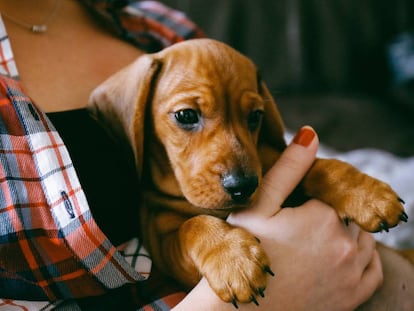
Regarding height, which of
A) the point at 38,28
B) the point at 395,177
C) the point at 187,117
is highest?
the point at 38,28

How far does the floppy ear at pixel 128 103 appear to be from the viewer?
1.12 meters

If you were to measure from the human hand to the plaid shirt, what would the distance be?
187mm

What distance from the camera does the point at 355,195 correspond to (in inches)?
41.1

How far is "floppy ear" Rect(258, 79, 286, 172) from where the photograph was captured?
1.28 m

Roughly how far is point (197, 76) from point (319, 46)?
1.85 m

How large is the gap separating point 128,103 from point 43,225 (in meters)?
0.35

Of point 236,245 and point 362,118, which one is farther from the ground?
point 236,245

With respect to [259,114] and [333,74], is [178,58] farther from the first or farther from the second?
[333,74]

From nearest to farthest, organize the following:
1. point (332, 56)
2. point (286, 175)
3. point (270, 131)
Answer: point (286, 175) → point (270, 131) → point (332, 56)

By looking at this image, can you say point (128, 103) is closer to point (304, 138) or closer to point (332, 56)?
point (304, 138)

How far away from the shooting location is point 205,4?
2590 mm

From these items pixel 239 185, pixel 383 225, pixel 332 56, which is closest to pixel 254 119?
pixel 239 185

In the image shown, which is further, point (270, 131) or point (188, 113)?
point (270, 131)

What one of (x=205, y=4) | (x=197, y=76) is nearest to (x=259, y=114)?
(x=197, y=76)
